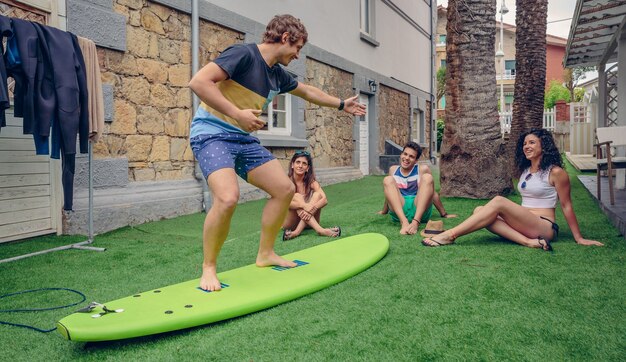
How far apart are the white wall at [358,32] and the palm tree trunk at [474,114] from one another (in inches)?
129

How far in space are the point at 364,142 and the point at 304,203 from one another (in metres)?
8.40

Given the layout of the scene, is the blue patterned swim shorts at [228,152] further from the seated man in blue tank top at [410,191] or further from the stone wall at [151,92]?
the stone wall at [151,92]

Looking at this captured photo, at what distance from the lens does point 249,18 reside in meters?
8.32

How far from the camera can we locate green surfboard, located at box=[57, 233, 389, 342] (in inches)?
88.4

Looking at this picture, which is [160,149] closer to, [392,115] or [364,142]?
[364,142]

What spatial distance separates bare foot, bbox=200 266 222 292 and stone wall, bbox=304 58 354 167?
7259 mm

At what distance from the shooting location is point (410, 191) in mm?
5328

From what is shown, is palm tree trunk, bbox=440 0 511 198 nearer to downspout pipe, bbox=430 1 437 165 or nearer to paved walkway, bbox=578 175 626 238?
paved walkway, bbox=578 175 626 238

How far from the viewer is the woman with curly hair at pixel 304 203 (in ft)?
16.1

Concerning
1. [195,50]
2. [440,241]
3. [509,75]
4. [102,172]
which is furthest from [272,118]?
[509,75]

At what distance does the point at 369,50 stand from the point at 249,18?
213 inches

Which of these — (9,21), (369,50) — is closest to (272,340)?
(9,21)

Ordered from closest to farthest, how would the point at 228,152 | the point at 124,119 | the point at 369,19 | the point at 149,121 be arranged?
1. the point at 228,152
2. the point at 124,119
3. the point at 149,121
4. the point at 369,19

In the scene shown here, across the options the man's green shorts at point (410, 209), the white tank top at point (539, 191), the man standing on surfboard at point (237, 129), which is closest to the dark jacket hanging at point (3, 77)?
the man standing on surfboard at point (237, 129)
